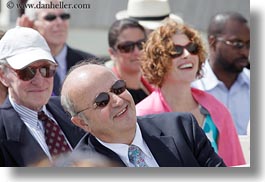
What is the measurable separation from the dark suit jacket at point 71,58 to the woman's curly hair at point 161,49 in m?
0.29

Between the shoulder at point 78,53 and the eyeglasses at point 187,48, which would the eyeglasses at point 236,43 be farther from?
the shoulder at point 78,53

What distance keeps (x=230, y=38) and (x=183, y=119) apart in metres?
0.73

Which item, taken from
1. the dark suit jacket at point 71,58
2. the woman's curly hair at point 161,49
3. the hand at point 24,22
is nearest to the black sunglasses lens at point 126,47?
the woman's curly hair at point 161,49

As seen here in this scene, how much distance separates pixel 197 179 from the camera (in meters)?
4.11

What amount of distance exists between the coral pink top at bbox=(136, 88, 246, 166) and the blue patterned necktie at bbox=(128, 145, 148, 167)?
9.6 inches

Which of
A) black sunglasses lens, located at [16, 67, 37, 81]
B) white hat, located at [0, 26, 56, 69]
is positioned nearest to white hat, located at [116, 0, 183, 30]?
white hat, located at [0, 26, 56, 69]

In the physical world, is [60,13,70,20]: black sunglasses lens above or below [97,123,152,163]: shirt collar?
above

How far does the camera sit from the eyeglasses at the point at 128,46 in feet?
13.9

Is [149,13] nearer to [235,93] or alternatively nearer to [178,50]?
[178,50]

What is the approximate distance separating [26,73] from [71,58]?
31 cm

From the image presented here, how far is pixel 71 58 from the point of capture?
4.16 meters

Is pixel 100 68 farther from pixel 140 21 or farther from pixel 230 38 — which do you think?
pixel 230 38

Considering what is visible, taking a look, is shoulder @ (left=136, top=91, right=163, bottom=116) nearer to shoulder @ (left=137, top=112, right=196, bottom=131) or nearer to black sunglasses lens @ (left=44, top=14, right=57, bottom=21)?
shoulder @ (left=137, top=112, right=196, bottom=131)

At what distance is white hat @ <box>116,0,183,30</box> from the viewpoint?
4270 millimetres
